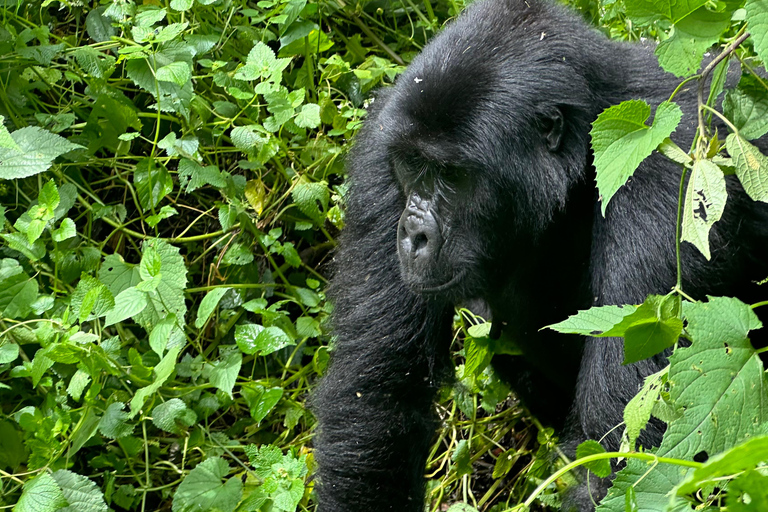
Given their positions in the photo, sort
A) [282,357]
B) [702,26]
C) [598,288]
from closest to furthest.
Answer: [702,26], [598,288], [282,357]

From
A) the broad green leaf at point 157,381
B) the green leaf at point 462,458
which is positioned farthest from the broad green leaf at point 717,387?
the broad green leaf at point 157,381

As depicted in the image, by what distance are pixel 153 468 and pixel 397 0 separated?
3.26 m

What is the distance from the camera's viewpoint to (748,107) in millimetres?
2383

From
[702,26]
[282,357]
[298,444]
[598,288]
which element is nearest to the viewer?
[702,26]

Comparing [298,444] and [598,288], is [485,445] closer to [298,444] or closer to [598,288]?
[298,444]

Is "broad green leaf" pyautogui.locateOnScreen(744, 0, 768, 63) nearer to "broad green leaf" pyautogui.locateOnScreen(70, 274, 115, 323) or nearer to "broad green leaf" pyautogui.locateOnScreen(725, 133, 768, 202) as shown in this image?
"broad green leaf" pyautogui.locateOnScreen(725, 133, 768, 202)

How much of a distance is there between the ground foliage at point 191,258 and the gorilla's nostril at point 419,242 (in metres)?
0.59

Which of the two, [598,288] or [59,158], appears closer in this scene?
[598,288]

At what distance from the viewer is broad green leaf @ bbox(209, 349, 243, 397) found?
3.80 meters

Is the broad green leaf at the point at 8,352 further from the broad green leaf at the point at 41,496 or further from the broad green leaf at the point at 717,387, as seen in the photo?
the broad green leaf at the point at 717,387

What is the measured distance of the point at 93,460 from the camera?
4.04 meters

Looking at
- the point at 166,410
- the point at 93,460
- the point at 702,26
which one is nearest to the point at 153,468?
the point at 93,460

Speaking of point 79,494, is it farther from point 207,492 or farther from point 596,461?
point 596,461

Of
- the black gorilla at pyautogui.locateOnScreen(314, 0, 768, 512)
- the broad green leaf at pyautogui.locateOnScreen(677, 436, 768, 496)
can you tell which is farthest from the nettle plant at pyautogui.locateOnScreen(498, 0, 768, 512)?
the black gorilla at pyautogui.locateOnScreen(314, 0, 768, 512)
